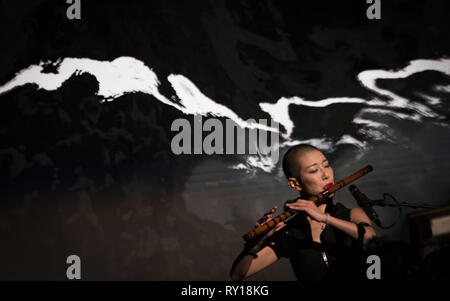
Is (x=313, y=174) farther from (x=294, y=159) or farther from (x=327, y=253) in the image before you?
(x=327, y=253)

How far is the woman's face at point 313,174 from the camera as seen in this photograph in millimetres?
2512

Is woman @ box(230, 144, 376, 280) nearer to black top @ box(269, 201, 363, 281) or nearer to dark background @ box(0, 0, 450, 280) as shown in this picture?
black top @ box(269, 201, 363, 281)

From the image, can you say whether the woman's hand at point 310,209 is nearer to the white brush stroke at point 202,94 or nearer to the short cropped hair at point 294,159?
the short cropped hair at point 294,159

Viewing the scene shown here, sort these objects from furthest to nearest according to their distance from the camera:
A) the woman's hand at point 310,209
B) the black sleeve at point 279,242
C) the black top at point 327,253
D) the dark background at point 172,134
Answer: the dark background at point 172,134 → the black sleeve at point 279,242 → the black top at point 327,253 → the woman's hand at point 310,209

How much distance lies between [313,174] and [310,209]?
0.30 meters

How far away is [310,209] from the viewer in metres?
2.31

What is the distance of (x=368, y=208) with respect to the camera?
235 centimetres

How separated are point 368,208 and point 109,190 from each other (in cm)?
211

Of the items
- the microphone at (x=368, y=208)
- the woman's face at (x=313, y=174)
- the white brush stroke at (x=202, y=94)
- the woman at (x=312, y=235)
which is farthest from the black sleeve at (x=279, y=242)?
the white brush stroke at (x=202, y=94)

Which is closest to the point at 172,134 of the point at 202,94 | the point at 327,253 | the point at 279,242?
the point at 202,94

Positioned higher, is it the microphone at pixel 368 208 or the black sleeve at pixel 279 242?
the microphone at pixel 368 208

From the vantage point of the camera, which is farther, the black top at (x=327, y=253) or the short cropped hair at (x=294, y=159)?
the short cropped hair at (x=294, y=159)

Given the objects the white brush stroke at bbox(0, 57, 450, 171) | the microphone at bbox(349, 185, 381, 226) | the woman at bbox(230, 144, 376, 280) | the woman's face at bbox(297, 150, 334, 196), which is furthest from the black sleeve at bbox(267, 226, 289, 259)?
the white brush stroke at bbox(0, 57, 450, 171)
